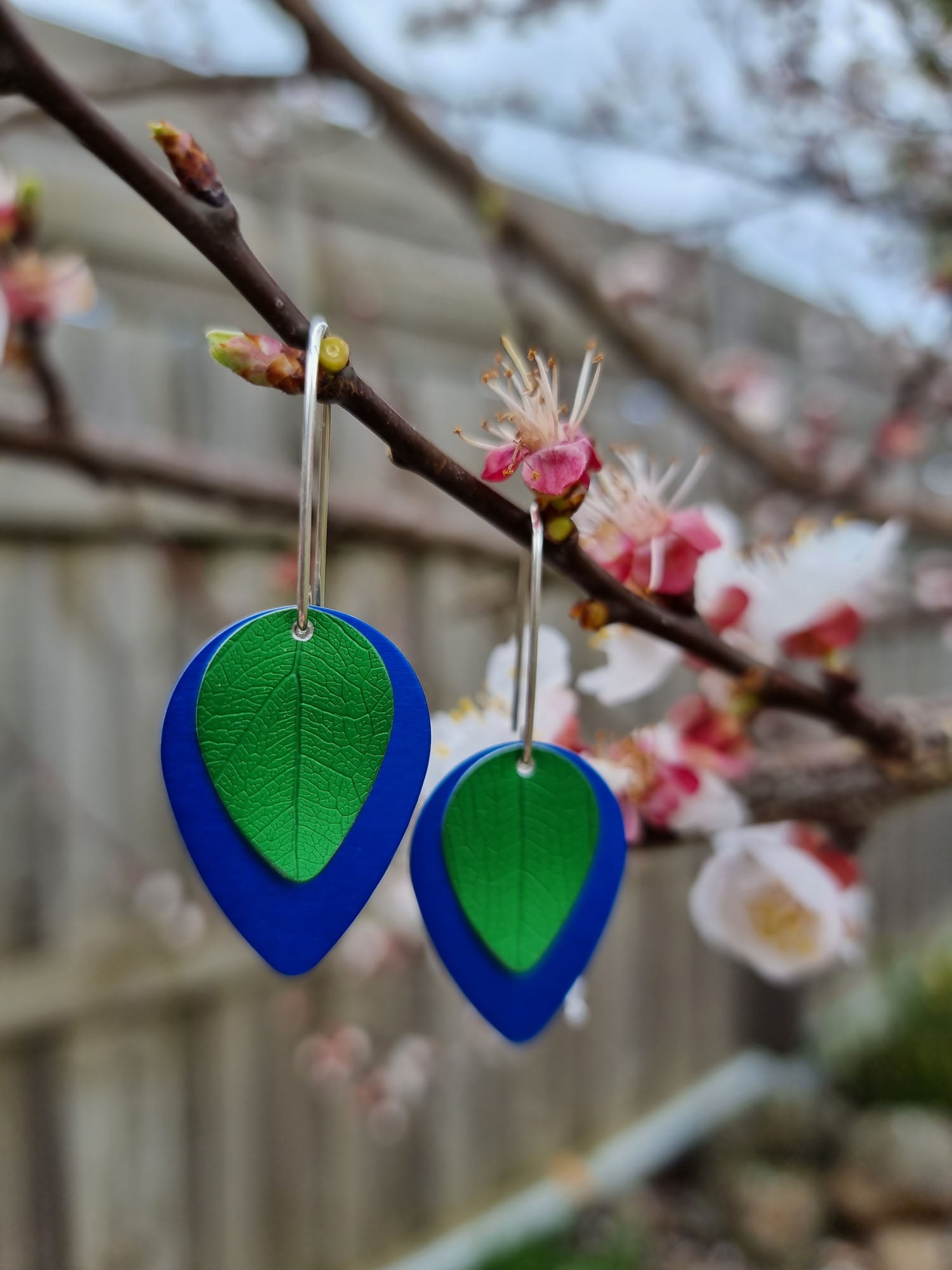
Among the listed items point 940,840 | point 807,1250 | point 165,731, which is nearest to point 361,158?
point 165,731

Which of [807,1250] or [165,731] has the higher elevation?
Result: [165,731]

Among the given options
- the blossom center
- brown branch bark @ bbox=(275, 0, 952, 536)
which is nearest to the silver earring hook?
the blossom center

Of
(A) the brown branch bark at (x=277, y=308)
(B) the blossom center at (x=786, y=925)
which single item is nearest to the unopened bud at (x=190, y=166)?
(A) the brown branch bark at (x=277, y=308)

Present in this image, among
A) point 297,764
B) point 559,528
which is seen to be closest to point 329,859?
point 297,764

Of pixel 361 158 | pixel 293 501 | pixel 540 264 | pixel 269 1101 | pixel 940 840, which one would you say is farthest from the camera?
pixel 940 840

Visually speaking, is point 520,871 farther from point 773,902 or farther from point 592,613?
point 773,902

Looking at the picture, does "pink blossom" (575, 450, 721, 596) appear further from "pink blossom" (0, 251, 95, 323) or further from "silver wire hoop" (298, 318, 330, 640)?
"pink blossom" (0, 251, 95, 323)

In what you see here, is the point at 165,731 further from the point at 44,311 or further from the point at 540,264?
the point at 540,264
